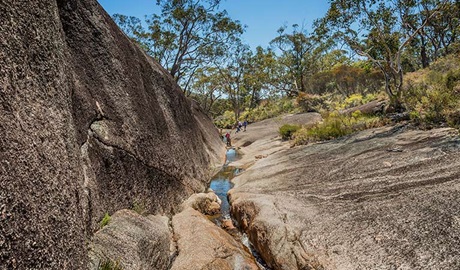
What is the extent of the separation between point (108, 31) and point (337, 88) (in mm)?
49513

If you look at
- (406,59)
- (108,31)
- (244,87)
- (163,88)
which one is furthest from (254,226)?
(406,59)

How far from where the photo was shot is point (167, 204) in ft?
28.3

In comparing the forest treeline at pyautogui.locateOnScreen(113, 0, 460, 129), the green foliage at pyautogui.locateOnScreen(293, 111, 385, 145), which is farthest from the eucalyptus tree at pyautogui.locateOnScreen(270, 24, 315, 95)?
the green foliage at pyautogui.locateOnScreen(293, 111, 385, 145)

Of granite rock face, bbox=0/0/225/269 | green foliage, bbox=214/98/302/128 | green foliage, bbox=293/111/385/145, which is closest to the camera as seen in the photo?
granite rock face, bbox=0/0/225/269

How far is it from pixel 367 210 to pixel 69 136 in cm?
584

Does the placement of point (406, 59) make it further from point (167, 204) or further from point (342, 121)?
point (167, 204)

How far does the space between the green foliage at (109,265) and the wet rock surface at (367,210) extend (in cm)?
303

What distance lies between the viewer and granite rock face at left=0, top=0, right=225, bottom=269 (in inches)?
118

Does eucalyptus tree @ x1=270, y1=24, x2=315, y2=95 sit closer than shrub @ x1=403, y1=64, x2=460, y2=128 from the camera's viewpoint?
No

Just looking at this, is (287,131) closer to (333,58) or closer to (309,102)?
(309,102)

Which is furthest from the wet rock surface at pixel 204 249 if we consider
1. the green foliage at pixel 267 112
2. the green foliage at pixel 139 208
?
the green foliage at pixel 267 112

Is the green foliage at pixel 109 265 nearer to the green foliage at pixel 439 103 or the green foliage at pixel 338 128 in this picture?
the green foliage at pixel 439 103

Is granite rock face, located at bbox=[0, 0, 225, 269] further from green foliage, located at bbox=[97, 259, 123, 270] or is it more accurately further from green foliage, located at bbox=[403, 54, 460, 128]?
green foliage, located at bbox=[403, 54, 460, 128]

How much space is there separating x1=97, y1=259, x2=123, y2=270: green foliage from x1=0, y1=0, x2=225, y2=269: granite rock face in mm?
518
